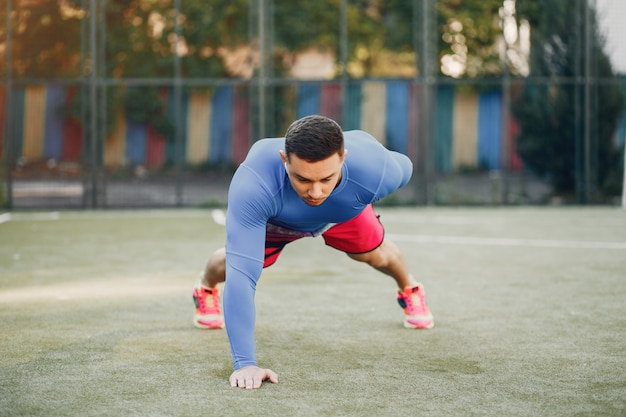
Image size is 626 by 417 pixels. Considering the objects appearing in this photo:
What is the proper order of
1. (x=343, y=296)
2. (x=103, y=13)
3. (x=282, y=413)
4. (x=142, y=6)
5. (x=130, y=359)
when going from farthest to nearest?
(x=142, y=6)
(x=103, y=13)
(x=343, y=296)
(x=130, y=359)
(x=282, y=413)

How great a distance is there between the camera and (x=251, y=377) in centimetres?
403

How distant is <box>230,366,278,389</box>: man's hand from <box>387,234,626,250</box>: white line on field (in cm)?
606

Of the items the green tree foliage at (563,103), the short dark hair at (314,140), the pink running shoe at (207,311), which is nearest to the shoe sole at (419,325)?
the pink running shoe at (207,311)

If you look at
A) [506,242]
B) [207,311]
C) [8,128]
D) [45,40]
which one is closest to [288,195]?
[207,311]

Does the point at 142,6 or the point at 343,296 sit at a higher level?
the point at 142,6

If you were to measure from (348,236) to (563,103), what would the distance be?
12317 millimetres

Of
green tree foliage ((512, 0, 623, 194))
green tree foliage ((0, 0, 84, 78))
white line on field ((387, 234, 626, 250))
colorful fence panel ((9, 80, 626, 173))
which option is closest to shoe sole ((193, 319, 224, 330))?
white line on field ((387, 234, 626, 250))

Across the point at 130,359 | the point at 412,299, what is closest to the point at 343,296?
the point at 412,299

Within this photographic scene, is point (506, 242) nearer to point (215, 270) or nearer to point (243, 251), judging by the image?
point (215, 270)

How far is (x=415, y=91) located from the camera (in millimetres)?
16391

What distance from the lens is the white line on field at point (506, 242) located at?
31.4ft

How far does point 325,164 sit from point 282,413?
100cm

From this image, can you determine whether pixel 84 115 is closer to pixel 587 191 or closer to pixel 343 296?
pixel 587 191

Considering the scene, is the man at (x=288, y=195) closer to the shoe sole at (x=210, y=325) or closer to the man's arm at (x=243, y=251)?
the man's arm at (x=243, y=251)
